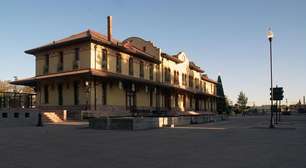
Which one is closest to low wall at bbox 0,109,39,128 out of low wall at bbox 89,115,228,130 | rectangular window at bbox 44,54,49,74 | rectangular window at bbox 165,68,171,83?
low wall at bbox 89,115,228,130

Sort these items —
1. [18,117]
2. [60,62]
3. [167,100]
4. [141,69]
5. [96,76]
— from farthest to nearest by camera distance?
[167,100], [141,69], [60,62], [96,76], [18,117]

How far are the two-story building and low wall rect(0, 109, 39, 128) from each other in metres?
5.99

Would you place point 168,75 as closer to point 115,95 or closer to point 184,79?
point 184,79

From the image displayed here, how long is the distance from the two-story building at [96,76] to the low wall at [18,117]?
5.99 m

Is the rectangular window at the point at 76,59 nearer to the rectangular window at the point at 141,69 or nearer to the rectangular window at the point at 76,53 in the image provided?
the rectangular window at the point at 76,53

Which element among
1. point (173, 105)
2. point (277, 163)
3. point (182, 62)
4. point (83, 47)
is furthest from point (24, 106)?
point (182, 62)

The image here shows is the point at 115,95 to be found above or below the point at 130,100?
above

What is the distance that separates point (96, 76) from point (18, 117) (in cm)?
873

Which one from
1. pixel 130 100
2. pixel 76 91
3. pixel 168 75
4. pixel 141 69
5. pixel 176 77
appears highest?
pixel 141 69

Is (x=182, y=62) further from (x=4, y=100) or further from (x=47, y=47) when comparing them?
(x=4, y=100)

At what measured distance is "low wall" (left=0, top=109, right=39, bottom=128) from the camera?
2352 centimetres

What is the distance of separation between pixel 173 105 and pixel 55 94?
64.9 ft

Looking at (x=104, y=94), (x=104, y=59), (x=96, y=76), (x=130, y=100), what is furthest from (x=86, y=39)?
(x=130, y=100)

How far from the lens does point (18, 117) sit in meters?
24.5
